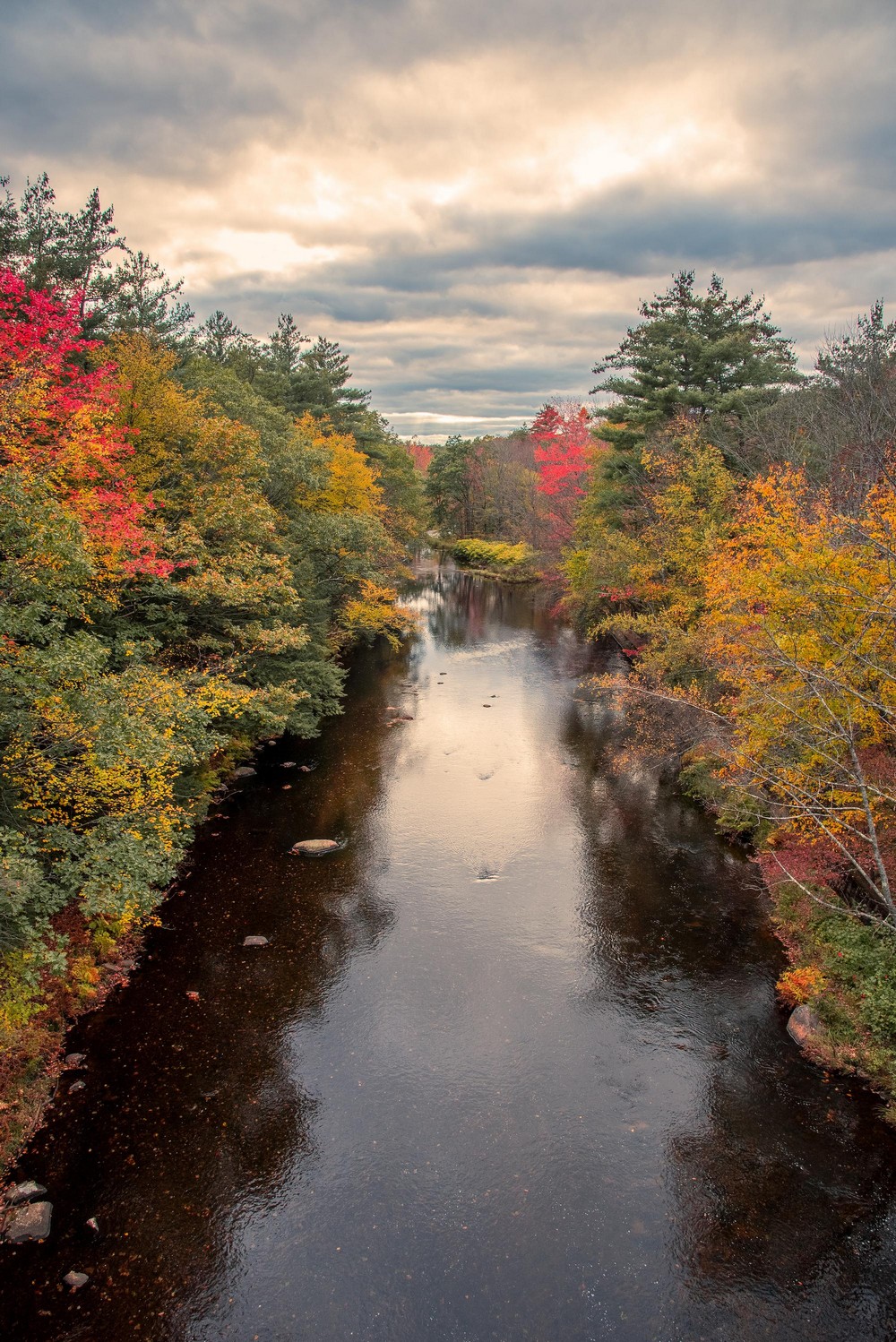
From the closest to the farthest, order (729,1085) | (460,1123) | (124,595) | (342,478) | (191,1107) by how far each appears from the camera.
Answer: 1. (460,1123)
2. (191,1107)
3. (729,1085)
4. (124,595)
5. (342,478)

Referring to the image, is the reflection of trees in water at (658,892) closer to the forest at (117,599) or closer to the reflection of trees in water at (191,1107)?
the reflection of trees in water at (191,1107)

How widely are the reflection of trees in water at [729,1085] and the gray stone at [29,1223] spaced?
31.1ft

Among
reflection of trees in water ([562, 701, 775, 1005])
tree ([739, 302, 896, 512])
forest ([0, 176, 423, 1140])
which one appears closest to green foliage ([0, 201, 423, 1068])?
forest ([0, 176, 423, 1140])

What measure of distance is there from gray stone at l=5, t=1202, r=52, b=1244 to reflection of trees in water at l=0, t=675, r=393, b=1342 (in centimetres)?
17

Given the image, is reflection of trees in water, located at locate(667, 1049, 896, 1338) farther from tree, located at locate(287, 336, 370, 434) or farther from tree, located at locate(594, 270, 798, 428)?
tree, located at locate(287, 336, 370, 434)

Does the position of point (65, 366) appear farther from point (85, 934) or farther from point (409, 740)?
point (409, 740)

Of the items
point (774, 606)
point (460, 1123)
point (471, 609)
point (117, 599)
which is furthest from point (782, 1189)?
point (471, 609)

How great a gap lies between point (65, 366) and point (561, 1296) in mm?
23150

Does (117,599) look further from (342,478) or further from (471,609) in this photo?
(471,609)

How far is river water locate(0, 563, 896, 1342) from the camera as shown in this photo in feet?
30.8

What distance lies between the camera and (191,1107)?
12234mm

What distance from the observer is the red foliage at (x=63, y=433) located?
41.0ft

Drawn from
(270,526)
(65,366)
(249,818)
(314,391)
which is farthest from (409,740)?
(314,391)

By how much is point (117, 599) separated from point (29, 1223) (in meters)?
11.7
